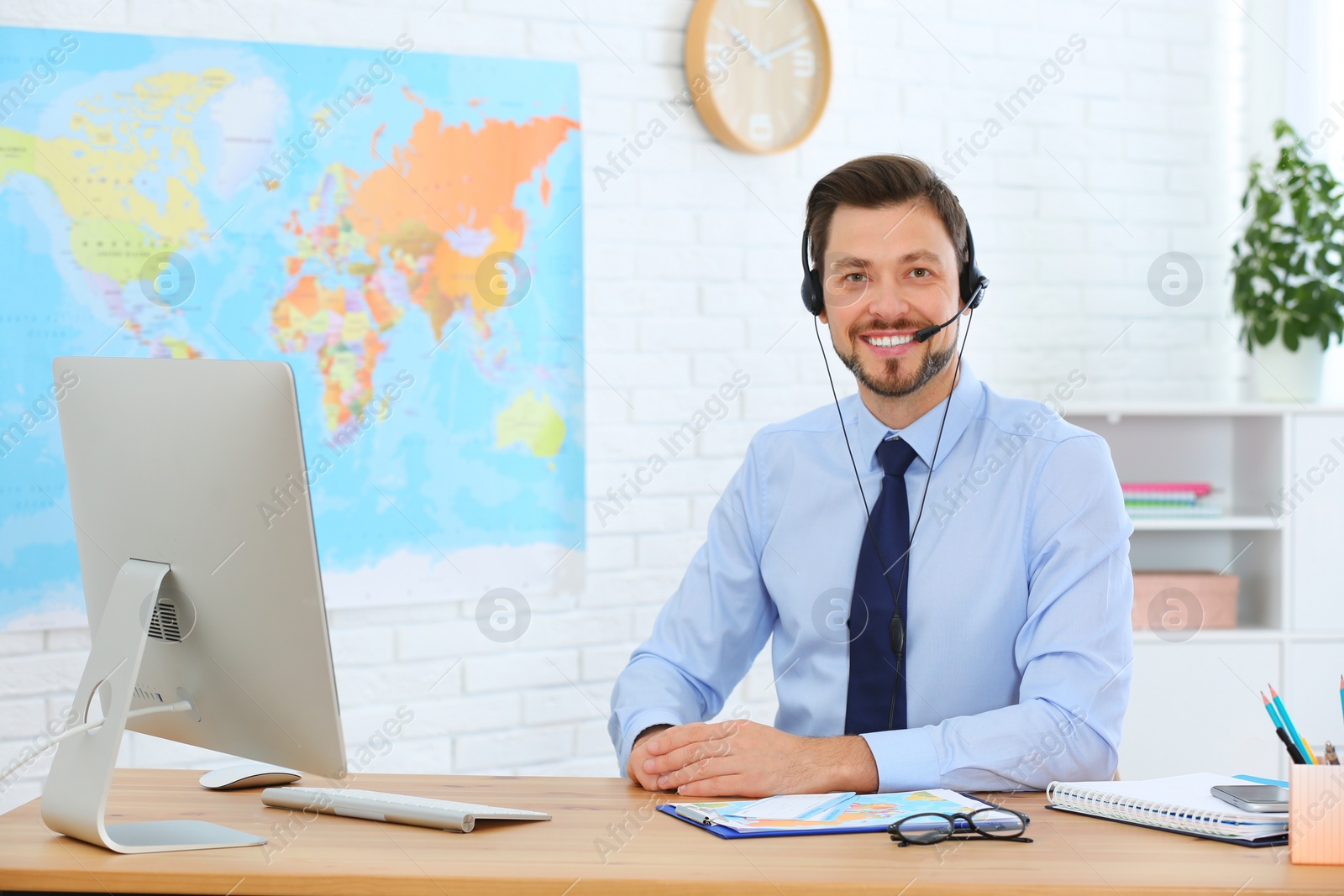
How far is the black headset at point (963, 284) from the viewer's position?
185cm

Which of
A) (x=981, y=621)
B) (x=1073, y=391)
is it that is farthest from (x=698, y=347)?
(x=981, y=621)

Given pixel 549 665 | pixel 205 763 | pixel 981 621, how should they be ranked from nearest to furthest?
1. pixel 981 621
2. pixel 205 763
3. pixel 549 665

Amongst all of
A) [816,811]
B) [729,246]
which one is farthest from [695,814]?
[729,246]

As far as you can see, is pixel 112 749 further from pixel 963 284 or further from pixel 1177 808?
pixel 963 284

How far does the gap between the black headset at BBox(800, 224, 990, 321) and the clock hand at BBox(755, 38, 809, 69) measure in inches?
43.5

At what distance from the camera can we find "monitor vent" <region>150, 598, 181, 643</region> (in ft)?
4.27

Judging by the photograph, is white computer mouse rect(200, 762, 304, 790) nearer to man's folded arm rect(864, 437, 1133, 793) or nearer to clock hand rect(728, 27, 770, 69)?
man's folded arm rect(864, 437, 1133, 793)

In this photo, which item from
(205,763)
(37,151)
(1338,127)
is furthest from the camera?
(1338,127)

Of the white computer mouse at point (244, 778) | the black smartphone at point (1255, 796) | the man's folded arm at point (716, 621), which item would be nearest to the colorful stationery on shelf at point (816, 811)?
the black smartphone at point (1255, 796)

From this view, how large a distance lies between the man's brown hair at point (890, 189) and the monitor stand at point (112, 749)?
44.7 inches

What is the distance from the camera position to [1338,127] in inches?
126

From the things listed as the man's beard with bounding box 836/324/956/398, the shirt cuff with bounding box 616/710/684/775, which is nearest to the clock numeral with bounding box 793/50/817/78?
the man's beard with bounding box 836/324/956/398

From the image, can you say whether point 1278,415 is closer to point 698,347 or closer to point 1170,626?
point 1170,626

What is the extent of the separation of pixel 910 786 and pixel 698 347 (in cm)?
160
